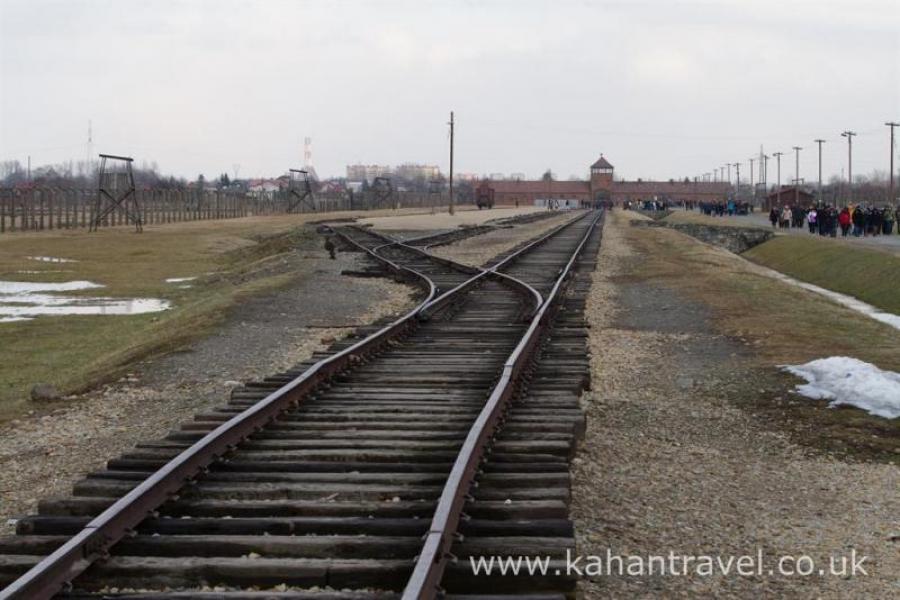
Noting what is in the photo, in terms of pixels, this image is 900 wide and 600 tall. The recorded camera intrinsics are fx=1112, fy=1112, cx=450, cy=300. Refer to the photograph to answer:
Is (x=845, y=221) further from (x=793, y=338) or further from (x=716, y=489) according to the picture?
(x=716, y=489)

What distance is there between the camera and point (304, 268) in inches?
1121

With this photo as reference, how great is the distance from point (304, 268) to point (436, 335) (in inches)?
599

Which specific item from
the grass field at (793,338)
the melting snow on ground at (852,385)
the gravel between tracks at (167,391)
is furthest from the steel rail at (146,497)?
the melting snow on ground at (852,385)

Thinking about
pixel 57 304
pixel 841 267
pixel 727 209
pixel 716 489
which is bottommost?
pixel 716 489

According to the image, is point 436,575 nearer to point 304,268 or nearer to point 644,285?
point 644,285

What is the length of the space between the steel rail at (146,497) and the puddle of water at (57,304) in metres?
15.9

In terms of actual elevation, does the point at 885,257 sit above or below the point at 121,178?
below

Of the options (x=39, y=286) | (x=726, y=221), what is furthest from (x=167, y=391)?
(x=726, y=221)

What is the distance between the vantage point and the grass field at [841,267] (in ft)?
99.7

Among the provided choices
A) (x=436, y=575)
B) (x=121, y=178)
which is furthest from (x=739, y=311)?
(x=121, y=178)

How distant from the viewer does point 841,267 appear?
36.3 metres

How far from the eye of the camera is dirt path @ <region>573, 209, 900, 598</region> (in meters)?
5.63

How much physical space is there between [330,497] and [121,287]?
26.0 m

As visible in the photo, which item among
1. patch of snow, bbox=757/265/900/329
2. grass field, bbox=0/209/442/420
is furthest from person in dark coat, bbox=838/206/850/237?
grass field, bbox=0/209/442/420
